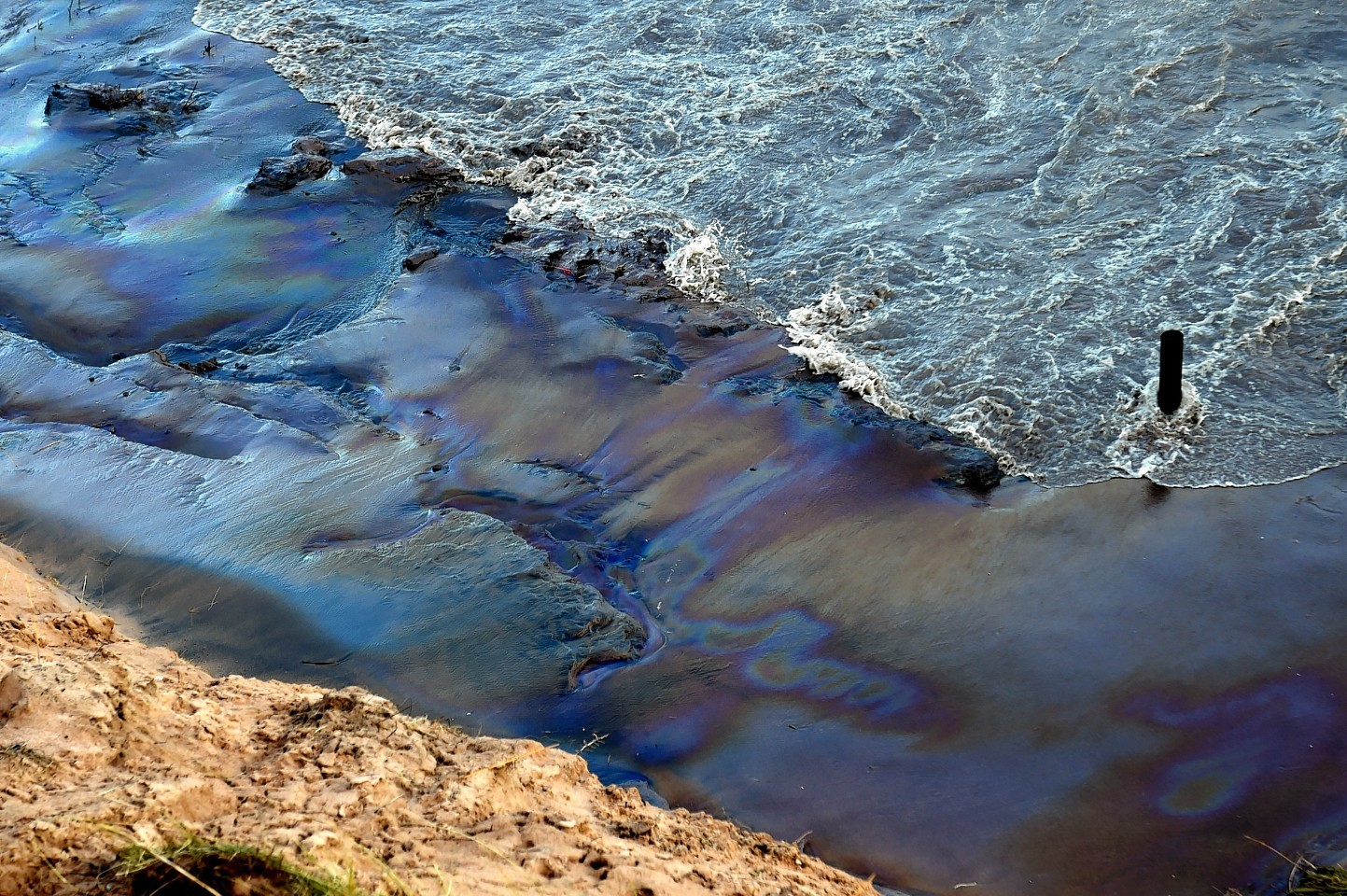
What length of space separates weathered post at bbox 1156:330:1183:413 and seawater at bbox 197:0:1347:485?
A: 12cm

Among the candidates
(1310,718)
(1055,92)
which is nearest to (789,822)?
(1310,718)

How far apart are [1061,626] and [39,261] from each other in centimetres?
860

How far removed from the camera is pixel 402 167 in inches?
397

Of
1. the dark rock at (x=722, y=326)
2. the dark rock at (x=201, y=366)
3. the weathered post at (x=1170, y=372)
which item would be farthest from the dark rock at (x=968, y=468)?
the dark rock at (x=201, y=366)

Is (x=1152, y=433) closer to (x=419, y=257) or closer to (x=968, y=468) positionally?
(x=968, y=468)

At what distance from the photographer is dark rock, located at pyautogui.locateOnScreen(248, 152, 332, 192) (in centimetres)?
998

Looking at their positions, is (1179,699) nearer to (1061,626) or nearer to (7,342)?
(1061,626)

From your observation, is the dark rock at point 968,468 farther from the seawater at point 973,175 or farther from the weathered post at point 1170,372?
the weathered post at point 1170,372

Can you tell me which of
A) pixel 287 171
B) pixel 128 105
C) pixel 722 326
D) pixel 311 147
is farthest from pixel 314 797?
pixel 128 105

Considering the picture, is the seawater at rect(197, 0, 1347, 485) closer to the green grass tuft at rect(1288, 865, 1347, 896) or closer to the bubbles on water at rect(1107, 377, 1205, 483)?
the bubbles on water at rect(1107, 377, 1205, 483)

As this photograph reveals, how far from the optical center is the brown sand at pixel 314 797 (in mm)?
3066

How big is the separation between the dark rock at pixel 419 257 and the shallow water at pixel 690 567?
20cm

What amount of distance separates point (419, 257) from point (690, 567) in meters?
4.27

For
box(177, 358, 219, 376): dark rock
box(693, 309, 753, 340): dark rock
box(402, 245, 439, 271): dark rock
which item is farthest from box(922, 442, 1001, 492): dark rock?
box(177, 358, 219, 376): dark rock
